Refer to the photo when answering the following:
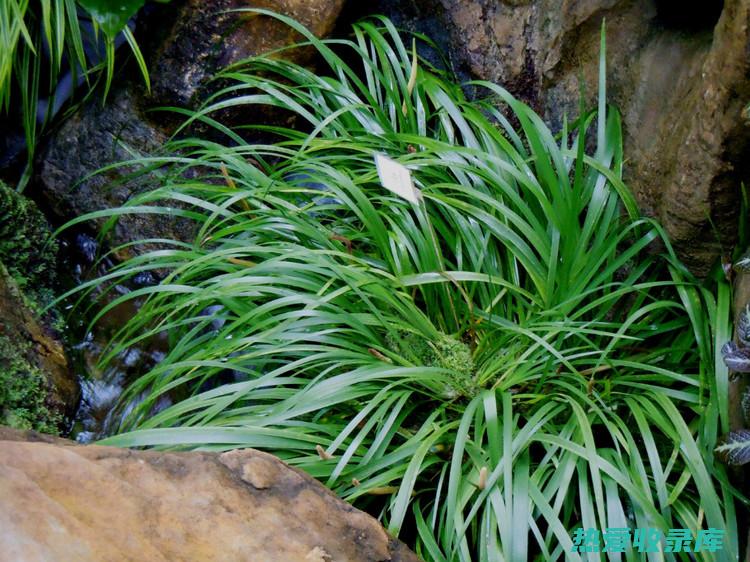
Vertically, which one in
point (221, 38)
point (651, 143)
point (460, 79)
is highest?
point (221, 38)

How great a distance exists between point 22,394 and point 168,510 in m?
1.02

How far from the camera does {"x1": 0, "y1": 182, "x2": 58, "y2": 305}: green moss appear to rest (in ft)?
9.29

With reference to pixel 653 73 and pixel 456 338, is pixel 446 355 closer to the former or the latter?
pixel 456 338

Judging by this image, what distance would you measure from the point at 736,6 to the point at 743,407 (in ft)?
3.16

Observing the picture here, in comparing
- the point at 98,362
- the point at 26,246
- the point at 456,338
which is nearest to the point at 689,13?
the point at 456,338

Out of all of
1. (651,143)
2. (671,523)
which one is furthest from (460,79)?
(671,523)

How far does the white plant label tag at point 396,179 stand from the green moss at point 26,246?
1407mm

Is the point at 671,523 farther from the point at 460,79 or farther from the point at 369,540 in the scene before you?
the point at 460,79

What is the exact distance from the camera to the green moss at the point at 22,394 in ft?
7.37

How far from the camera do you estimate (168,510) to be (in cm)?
155

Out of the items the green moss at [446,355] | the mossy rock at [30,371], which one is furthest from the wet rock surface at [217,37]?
the green moss at [446,355]

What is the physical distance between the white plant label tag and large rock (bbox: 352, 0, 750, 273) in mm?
779

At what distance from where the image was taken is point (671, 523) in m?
1.87

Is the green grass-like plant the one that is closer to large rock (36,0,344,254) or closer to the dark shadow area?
large rock (36,0,344,254)
